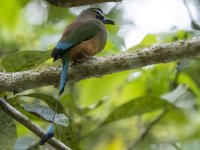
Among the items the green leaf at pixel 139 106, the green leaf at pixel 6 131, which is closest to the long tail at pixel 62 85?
the green leaf at pixel 6 131

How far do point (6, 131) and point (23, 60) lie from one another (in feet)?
1.13


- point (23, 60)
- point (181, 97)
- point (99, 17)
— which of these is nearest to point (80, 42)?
point (23, 60)

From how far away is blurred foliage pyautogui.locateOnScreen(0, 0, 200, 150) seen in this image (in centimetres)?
350

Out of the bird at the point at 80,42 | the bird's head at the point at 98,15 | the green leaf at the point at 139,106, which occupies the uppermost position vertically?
the bird at the point at 80,42

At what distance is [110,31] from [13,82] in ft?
3.31

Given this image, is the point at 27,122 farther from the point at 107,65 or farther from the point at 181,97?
the point at 181,97

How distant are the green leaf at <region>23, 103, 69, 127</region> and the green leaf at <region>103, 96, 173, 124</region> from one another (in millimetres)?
703

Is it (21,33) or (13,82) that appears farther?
(21,33)

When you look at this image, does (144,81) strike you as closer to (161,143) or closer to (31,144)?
(161,143)

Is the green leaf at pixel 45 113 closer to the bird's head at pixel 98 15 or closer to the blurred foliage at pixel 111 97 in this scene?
the blurred foliage at pixel 111 97

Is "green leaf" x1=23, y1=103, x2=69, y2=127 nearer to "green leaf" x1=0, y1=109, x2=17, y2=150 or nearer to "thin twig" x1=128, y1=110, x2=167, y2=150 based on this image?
"green leaf" x1=0, y1=109, x2=17, y2=150

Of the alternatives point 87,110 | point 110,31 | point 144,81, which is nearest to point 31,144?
point 87,110

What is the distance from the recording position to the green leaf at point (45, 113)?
9.21 feet

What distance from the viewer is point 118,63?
99.2 inches
